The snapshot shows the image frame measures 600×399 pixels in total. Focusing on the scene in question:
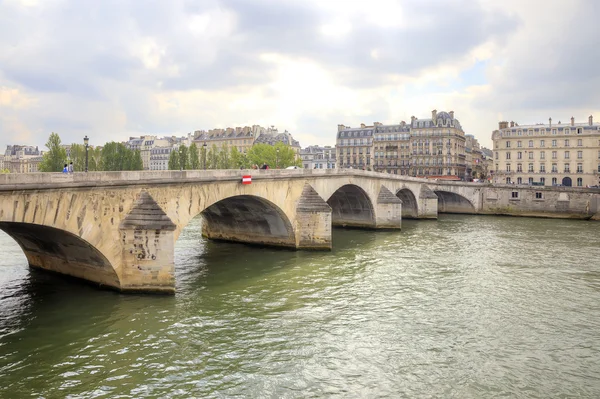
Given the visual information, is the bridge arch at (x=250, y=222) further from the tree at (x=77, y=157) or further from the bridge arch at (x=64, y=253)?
the tree at (x=77, y=157)

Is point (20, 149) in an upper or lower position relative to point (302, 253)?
upper

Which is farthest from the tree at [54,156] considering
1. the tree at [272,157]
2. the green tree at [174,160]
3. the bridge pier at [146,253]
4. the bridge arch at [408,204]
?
the bridge pier at [146,253]

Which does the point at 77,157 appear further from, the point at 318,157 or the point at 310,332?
the point at 310,332

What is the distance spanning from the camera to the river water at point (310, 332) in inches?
433

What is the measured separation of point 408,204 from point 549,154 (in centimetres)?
3130

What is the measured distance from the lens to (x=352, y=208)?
Answer: 133 feet

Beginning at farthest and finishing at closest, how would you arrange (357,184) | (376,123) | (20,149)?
1. (20,149)
2. (376,123)
3. (357,184)

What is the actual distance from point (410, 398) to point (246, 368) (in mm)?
3907

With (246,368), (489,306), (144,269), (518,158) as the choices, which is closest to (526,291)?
(489,306)

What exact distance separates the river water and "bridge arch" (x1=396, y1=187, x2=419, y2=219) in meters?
26.3

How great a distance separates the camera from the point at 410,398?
34.2 feet

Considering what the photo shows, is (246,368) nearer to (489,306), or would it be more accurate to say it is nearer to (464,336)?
(464,336)

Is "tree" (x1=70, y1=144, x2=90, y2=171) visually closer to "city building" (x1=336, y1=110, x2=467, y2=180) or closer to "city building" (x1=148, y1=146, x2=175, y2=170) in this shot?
"city building" (x1=148, y1=146, x2=175, y2=170)

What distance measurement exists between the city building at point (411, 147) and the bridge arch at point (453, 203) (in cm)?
2371
